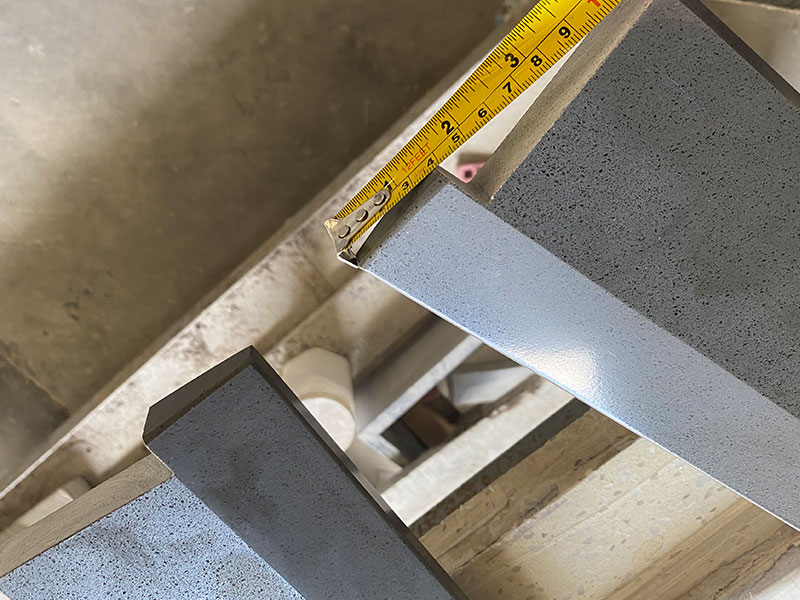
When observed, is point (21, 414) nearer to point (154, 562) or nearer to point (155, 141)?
point (155, 141)

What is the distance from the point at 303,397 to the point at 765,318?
44.0 inches

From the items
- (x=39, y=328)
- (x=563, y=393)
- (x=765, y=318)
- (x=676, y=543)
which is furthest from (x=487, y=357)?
(x=39, y=328)

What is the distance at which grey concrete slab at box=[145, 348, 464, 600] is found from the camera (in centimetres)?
122

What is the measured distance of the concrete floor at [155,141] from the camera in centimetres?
204

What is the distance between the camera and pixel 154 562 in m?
1.34

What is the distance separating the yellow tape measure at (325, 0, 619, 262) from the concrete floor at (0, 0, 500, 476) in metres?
1.09

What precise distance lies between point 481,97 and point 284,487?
0.74 m

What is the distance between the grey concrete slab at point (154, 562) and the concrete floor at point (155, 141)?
1031mm

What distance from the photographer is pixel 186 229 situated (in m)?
2.22

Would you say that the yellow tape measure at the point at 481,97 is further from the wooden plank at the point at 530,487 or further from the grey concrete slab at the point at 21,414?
the grey concrete slab at the point at 21,414

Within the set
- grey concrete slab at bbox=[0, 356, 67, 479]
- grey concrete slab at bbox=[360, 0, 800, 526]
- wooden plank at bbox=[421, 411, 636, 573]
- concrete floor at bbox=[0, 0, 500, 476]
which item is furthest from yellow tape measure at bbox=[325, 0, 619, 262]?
grey concrete slab at bbox=[0, 356, 67, 479]

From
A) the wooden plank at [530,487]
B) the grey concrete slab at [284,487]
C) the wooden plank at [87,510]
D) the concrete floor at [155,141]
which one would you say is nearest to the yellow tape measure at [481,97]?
the grey concrete slab at [284,487]

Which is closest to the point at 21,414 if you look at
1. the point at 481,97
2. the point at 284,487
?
the point at 284,487

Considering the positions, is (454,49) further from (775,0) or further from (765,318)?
(765,318)
